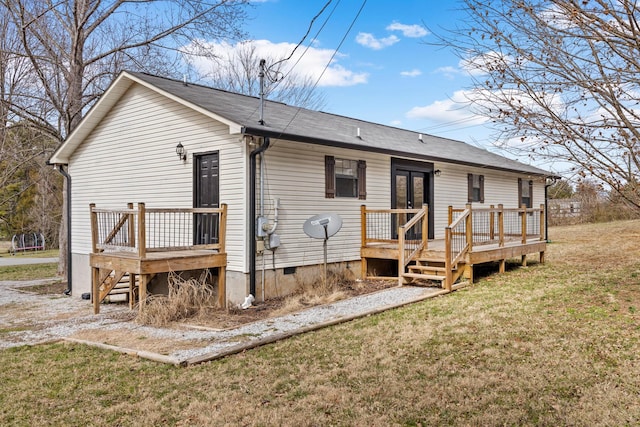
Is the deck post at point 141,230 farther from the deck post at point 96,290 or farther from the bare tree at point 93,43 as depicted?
the bare tree at point 93,43

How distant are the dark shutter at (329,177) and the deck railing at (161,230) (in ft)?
7.41

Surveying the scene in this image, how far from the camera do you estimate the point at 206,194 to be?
30.0 ft

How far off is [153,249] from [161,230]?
263 centimetres

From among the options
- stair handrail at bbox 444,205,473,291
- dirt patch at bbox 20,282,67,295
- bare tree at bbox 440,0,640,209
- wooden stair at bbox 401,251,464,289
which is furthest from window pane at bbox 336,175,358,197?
dirt patch at bbox 20,282,67,295

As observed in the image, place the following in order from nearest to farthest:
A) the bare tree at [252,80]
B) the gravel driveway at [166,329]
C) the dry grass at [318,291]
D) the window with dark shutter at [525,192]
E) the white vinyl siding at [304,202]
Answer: the gravel driveway at [166,329], the dry grass at [318,291], the white vinyl siding at [304,202], the window with dark shutter at [525,192], the bare tree at [252,80]

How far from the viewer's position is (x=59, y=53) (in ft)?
46.9

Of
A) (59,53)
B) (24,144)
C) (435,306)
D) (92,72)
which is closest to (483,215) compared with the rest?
(435,306)

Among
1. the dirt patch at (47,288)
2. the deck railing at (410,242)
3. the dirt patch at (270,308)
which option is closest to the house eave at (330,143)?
the deck railing at (410,242)

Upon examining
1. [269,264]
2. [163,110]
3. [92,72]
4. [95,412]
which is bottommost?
[95,412]

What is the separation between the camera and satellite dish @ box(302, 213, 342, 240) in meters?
8.85

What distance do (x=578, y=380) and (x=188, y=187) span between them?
24.1 feet

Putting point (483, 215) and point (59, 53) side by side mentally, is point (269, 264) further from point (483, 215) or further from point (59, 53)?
point (59, 53)

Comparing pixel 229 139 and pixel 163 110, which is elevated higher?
pixel 163 110

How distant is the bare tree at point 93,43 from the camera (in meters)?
13.7
